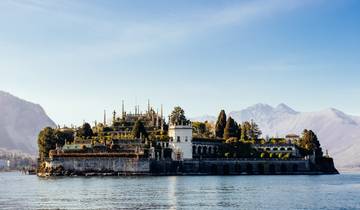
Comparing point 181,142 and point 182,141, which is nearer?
point 181,142

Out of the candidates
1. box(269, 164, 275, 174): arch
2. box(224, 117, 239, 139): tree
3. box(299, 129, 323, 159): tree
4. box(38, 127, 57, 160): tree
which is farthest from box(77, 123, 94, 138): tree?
box(299, 129, 323, 159): tree

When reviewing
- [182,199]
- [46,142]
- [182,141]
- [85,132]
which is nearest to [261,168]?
[182,141]

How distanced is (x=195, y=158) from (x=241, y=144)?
15861mm

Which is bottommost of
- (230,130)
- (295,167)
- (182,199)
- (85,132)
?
(182,199)

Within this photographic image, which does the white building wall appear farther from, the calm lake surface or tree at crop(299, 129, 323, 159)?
the calm lake surface

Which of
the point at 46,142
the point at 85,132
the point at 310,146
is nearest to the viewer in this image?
the point at 46,142

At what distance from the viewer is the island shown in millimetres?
168625

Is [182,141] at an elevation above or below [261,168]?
above

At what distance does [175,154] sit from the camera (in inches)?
7047

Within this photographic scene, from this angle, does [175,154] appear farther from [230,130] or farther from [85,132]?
[85,132]

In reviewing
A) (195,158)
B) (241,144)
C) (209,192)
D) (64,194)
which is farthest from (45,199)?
(241,144)

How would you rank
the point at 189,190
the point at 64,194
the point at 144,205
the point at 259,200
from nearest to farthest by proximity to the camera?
the point at 144,205
the point at 259,200
the point at 64,194
the point at 189,190

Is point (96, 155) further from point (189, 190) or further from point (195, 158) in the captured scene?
point (189, 190)

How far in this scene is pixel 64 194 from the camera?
98.6 metres
